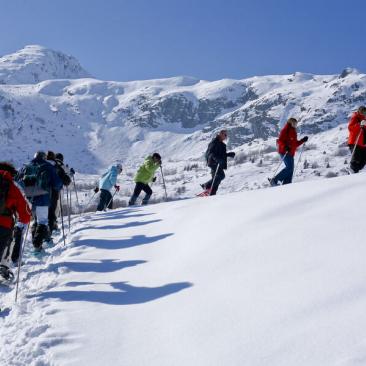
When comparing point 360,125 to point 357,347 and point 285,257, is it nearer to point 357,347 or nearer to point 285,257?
point 285,257

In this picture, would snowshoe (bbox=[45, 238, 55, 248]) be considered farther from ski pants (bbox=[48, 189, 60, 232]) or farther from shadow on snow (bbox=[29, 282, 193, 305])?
shadow on snow (bbox=[29, 282, 193, 305])

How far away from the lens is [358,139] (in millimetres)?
11453

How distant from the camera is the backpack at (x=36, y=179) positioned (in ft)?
31.4

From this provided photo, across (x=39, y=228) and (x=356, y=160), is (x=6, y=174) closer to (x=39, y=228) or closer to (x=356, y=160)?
(x=39, y=228)

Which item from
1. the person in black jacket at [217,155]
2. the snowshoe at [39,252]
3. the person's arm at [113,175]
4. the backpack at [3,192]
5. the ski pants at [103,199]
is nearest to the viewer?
the backpack at [3,192]

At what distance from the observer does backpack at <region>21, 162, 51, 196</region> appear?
9.58m

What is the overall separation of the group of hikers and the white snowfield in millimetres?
887

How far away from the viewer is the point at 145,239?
9.10m

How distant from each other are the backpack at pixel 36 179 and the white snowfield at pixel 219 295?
5.13ft

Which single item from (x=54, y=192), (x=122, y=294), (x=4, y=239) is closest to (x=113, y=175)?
(x=54, y=192)

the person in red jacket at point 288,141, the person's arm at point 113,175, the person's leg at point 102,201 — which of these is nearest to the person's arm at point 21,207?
the person in red jacket at point 288,141

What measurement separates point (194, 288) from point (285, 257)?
1081 mm

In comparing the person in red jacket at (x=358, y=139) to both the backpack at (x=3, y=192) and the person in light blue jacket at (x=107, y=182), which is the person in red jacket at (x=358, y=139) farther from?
the backpack at (x=3, y=192)

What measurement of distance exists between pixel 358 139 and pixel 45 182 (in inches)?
280
